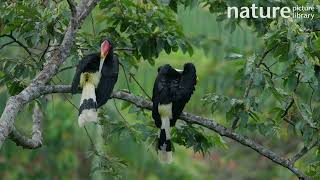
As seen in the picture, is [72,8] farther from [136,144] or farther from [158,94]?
[136,144]

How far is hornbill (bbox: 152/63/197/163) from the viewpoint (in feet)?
15.6

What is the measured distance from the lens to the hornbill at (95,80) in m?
4.47

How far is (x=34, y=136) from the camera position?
478 cm

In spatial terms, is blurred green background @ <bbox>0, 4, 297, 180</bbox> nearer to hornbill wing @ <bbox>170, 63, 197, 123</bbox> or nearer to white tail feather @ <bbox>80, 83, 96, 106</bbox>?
hornbill wing @ <bbox>170, 63, 197, 123</bbox>

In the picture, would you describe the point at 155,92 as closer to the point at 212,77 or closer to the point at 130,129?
the point at 130,129

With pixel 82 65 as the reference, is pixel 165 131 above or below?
below

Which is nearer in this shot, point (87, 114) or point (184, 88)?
point (87, 114)

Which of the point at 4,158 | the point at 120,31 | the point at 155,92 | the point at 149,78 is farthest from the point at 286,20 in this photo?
the point at 4,158

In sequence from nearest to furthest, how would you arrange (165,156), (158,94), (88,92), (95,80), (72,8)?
1. (72,8)
2. (88,92)
3. (95,80)
4. (158,94)
5. (165,156)

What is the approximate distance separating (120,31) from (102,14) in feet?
0.80

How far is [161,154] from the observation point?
4.97m

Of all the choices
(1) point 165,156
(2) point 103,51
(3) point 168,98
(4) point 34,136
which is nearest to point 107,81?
(2) point 103,51

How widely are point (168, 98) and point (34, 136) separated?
0.82m

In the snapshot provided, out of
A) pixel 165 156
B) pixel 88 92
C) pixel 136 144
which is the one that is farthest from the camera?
pixel 136 144
